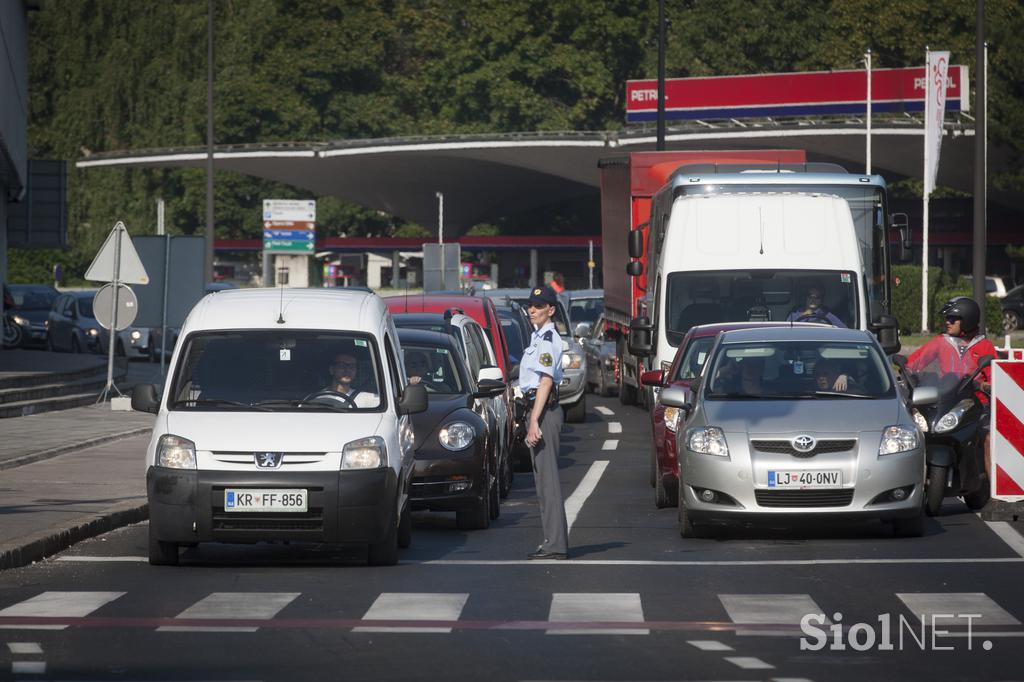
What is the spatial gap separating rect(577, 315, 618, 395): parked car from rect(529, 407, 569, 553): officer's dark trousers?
19.9m

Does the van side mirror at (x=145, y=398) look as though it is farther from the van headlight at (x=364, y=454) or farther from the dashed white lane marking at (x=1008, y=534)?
the dashed white lane marking at (x=1008, y=534)

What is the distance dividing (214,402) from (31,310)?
1557 inches

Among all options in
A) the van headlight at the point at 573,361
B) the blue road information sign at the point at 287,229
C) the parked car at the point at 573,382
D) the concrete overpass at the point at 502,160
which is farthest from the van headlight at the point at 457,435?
the blue road information sign at the point at 287,229

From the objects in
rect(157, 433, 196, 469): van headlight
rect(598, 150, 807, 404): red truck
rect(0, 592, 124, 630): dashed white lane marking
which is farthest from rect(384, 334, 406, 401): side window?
rect(598, 150, 807, 404): red truck

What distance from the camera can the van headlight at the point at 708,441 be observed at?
516 inches

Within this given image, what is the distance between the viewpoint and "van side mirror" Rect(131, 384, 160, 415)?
1225 cm

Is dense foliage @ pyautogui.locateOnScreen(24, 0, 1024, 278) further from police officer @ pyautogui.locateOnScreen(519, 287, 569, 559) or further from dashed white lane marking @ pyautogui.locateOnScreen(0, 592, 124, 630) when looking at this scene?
dashed white lane marking @ pyautogui.locateOnScreen(0, 592, 124, 630)

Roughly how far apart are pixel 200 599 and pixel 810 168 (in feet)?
52.2

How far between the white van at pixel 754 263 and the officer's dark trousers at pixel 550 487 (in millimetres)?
7752

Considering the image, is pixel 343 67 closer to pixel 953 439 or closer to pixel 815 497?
pixel 953 439

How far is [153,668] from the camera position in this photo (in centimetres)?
810

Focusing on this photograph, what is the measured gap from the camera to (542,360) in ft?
40.7

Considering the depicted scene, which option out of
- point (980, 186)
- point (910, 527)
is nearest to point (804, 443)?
point (910, 527)

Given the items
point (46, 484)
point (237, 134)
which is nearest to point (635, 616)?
point (46, 484)
